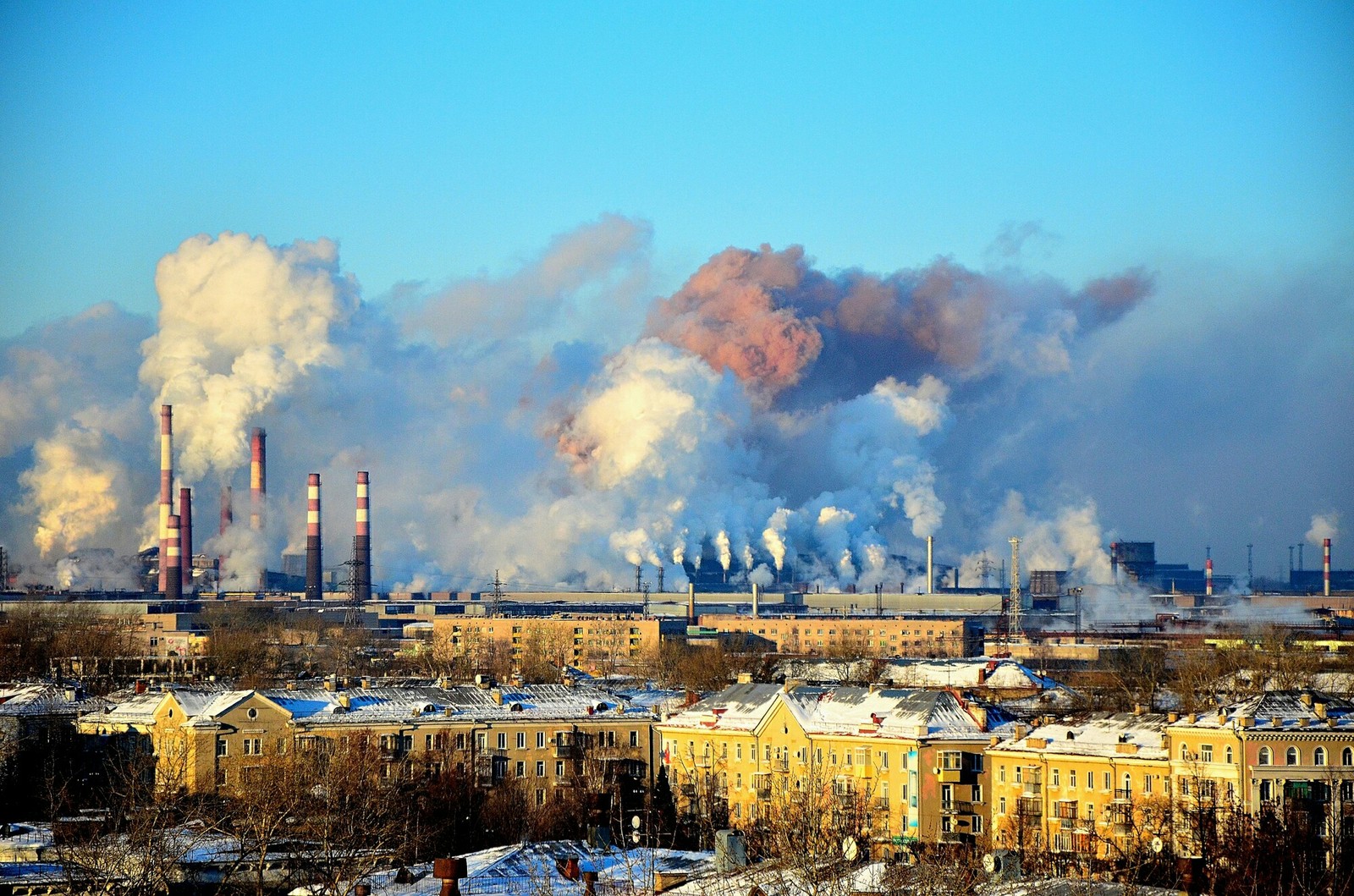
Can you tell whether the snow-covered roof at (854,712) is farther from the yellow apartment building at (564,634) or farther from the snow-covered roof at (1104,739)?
the yellow apartment building at (564,634)

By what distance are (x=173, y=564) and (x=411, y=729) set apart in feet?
115

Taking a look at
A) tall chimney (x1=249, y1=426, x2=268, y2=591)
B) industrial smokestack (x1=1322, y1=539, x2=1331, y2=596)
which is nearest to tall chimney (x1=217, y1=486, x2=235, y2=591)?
tall chimney (x1=249, y1=426, x2=268, y2=591)

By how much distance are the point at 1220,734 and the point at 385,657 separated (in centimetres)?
3055

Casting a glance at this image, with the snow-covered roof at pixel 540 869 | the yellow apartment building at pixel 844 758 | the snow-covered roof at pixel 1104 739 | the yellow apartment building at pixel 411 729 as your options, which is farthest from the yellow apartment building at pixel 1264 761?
the snow-covered roof at pixel 540 869

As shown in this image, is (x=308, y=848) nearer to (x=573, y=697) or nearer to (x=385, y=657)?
(x=573, y=697)

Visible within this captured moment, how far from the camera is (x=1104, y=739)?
67.7 ft

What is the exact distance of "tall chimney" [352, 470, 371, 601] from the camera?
5956cm

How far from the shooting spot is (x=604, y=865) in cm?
1368

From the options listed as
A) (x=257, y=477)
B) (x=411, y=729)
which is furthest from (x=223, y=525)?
(x=411, y=729)

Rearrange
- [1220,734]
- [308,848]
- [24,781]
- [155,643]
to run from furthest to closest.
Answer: [155,643], [24,781], [1220,734], [308,848]

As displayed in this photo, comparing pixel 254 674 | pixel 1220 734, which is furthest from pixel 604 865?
pixel 254 674

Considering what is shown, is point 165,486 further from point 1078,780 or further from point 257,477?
point 1078,780

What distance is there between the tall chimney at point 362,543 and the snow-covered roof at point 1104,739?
4010cm

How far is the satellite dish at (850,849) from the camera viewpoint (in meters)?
12.9
